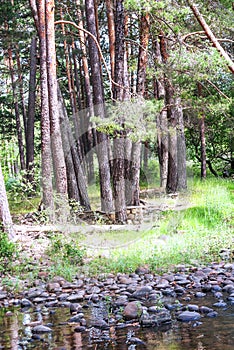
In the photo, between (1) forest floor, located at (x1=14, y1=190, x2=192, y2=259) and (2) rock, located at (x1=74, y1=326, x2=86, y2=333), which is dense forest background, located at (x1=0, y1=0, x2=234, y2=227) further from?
(2) rock, located at (x1=74, y1=326, x2=86, y2=333)

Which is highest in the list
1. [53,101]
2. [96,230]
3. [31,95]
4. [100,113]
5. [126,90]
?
[31,95]

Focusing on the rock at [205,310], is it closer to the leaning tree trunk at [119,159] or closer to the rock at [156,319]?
the rock at [156,319]

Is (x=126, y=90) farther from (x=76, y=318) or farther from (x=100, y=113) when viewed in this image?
(x=76, y=318)

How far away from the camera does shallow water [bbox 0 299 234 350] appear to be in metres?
4.54

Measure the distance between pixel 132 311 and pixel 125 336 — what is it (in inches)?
24.5

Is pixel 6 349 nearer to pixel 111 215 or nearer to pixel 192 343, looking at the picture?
pixel 192 343

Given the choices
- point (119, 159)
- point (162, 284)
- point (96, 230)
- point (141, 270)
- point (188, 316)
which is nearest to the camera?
point (188, 316)

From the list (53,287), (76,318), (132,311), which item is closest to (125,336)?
(132,311)

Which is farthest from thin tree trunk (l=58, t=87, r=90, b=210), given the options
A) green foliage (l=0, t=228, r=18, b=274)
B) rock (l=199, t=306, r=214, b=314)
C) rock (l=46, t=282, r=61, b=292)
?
rock (l=199, t=306, r=214, b=314)

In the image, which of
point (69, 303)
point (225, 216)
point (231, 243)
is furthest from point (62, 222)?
point (225, 216)

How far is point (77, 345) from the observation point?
4.64 metres

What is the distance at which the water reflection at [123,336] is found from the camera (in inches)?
179

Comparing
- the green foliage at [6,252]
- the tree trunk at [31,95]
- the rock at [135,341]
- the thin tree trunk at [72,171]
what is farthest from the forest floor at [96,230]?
the rock at [135,341]

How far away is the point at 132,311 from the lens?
214 inches
